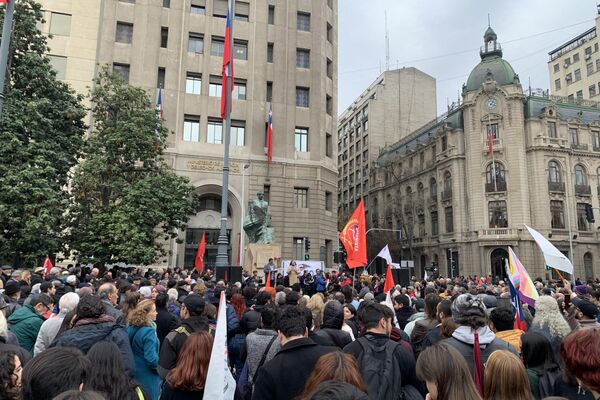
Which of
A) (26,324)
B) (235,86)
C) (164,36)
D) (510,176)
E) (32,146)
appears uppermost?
(164,36)

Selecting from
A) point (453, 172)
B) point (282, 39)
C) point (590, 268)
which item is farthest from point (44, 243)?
point (590, 268)

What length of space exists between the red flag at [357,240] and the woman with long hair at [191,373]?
9.57 m

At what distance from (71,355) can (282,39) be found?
38.0 m

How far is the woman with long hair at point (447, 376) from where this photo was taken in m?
2.71

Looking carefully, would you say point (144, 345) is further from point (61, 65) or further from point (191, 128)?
point (61, 65)

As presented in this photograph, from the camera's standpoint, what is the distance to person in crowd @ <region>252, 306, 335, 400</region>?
3.44m

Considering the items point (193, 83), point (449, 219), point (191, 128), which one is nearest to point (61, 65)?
point (193, 83)

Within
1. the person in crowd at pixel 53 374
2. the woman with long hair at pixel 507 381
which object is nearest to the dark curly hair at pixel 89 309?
the person in crowd at pixel 53 374

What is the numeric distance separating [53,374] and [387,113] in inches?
3010

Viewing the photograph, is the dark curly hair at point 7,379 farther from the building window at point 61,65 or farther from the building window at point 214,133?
the building window at point 61,65

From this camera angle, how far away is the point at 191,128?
34906 mm

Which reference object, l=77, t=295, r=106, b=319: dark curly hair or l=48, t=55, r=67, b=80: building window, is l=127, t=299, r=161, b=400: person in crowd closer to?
l=77, t=295, r=106, b=319: dark curly hair

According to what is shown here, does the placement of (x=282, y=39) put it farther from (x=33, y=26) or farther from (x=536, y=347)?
(x=536, y=347)

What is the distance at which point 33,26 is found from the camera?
19281 millimetres
